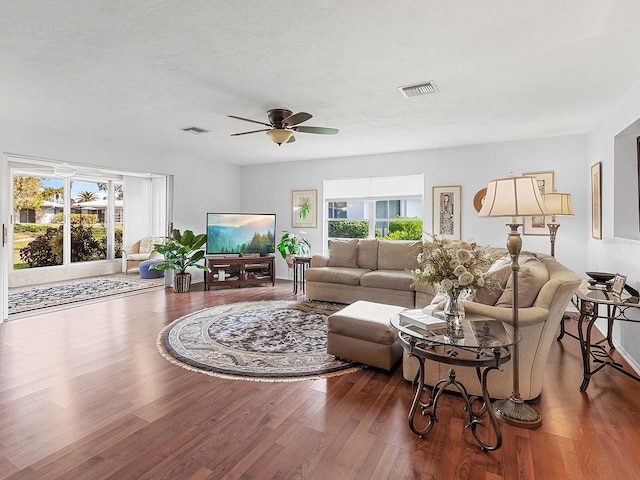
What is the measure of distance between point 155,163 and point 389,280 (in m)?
4.50

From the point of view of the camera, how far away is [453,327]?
2186 millimetres

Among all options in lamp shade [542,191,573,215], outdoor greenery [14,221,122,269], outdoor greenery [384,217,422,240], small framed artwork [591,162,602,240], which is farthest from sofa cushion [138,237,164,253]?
small framed artwork [591,162,602,240]

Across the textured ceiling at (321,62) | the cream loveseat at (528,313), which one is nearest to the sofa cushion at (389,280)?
the cream loveseat at (528,313)

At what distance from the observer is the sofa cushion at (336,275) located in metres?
5.16

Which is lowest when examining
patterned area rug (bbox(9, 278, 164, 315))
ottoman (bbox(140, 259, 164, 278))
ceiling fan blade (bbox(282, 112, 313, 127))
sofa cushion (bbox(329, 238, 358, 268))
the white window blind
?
patterned area rug (bbox(9, 278, 164, 315))

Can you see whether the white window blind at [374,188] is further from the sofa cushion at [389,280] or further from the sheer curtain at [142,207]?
the sheer curtain at [142,207]

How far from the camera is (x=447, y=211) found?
230 inches

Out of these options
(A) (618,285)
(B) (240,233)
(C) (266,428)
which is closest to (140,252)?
(B) (240,233)

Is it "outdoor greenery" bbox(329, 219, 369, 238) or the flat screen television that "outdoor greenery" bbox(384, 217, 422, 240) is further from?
the flat screen television

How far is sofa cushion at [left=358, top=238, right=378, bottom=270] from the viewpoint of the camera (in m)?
5.57

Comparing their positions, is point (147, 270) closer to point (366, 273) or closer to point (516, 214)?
point (366, 273)

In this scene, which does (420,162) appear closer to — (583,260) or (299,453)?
(583,260)

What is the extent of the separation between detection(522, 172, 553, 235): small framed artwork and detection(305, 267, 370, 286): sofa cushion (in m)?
2.54

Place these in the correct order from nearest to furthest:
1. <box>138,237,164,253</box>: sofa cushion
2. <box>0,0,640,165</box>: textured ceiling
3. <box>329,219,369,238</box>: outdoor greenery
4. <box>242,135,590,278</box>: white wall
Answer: <box>0,0,640,165</box>: textured ceiling
<box>242,135,590,278</box>: white wall
<box>329,219,369,238</box>: outdoor greenery
<box>138,237,164,253</box>: sofa cushion
